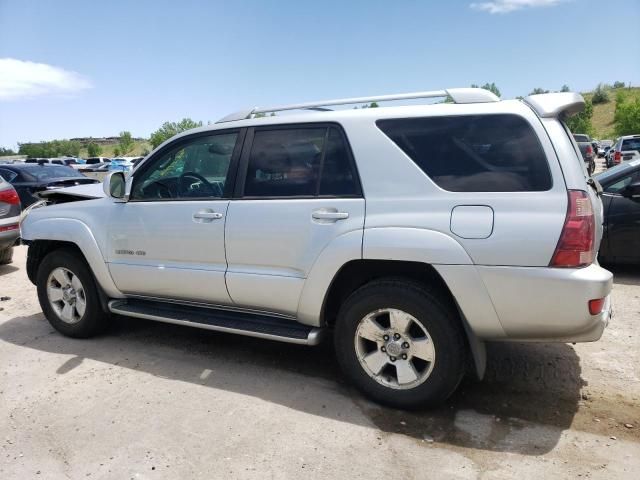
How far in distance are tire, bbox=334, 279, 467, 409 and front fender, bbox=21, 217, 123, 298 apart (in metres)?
2.21

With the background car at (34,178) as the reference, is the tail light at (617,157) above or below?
above

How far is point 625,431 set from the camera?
9.91 ft

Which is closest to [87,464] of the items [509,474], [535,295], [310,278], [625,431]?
[310,278]

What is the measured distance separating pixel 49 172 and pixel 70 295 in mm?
9099

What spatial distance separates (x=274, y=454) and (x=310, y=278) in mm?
1102

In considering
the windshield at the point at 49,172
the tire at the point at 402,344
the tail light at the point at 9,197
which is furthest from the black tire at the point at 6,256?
the tire at the point at 402,344

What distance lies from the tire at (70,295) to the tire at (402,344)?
2436 millimetres

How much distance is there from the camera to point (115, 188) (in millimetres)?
4297

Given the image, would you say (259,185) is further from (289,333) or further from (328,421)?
(328,421)

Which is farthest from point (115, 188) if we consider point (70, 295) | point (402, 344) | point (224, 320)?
point (402, 344)

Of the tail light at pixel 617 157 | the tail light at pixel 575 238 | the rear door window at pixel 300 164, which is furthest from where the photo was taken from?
the tail light at pixel 617 157

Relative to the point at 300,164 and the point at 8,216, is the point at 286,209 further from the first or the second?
the point at 8,216

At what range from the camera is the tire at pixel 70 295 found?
15.0 ft

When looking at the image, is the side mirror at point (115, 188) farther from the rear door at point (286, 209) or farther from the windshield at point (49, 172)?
the windshield at point (49, 172)
